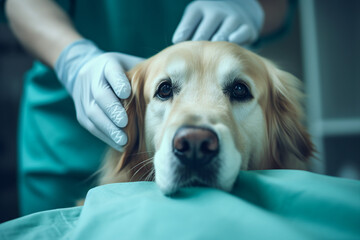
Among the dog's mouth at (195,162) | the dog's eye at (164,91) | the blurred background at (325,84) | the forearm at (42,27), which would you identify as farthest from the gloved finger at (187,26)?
the blurred background at (325,84)

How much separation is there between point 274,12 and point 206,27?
675 millimetres

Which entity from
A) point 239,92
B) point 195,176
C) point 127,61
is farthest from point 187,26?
point 195,176

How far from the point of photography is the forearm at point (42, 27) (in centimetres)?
131

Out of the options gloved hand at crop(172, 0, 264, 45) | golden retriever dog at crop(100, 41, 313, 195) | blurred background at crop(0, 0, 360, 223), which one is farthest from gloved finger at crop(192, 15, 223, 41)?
blurred background at crop(0, 0, 360, 223)

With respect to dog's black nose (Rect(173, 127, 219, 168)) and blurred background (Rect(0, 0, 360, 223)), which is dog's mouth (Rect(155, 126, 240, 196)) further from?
blurred background (Rect(0, 0, 360, 223))

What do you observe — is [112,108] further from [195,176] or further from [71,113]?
[71,113]

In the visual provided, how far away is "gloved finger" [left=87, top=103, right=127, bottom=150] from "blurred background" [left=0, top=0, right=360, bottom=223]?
7.61 ft

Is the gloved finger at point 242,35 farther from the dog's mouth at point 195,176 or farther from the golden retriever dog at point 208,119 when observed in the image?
the dog's mouth at point 195,176

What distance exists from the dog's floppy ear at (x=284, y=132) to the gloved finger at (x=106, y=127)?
0.61 metres

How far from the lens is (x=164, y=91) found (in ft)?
3.72

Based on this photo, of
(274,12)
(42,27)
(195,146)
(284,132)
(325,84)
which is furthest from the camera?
(325,84)

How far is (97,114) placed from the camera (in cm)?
108

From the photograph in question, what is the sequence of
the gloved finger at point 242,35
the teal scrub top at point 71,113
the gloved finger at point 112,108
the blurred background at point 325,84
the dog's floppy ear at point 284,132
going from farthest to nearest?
the blurred background at point 325,84
the teal scrub top at point 71,113
the gloved finger at point 242,35
the dog's floppy ear at point 284,132
the gloved finger at point 112,108

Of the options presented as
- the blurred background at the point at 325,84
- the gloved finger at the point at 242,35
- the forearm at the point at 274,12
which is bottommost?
the blurred background at the point at 325,84
